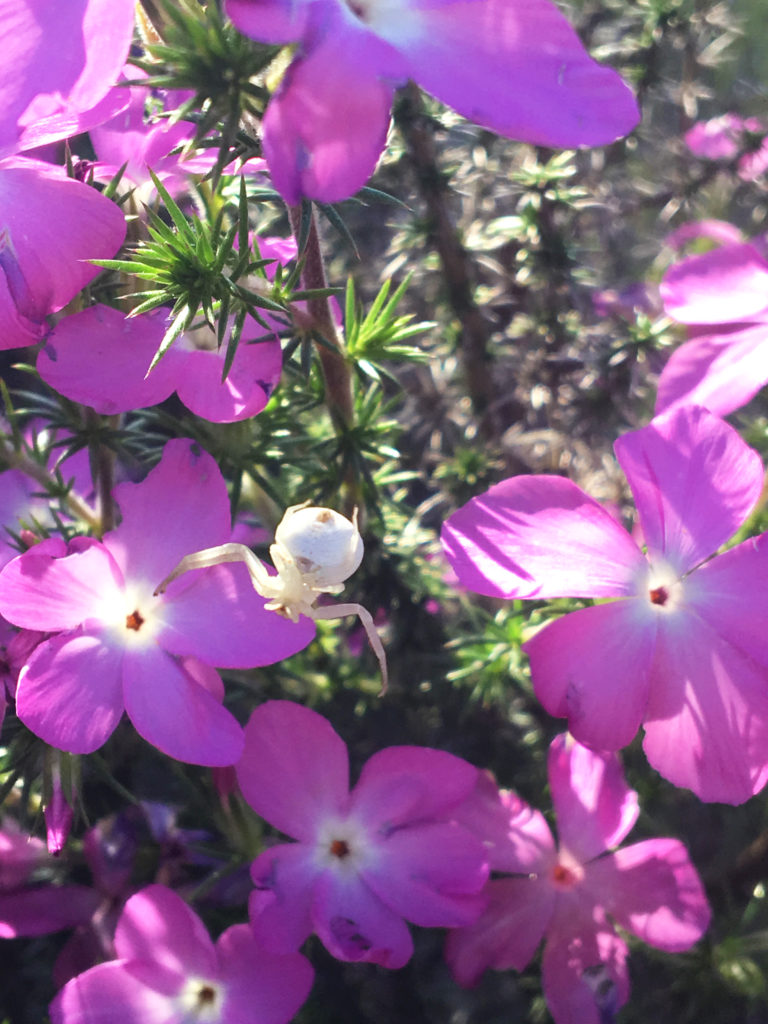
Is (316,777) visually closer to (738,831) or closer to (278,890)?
(278,890)

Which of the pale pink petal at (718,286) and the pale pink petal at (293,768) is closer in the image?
the pale pink petal at (293,768)

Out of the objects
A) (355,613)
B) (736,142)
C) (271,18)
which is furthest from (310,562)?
(736,142)

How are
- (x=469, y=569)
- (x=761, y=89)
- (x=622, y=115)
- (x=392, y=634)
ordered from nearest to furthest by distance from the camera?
(x=622, y=115)
(x=469, y=569)
(x=392, y=634)
(x=761, y=89)

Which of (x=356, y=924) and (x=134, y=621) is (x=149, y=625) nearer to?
(x=134, y=621)

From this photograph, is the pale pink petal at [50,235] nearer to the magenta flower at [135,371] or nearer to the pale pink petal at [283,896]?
the magenta flower at [135,371]

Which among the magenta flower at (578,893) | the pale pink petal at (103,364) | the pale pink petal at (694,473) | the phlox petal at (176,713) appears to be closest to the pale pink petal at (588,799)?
the magenta flower at (578,893)

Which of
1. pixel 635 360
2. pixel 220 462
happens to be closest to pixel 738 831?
pixel 635 360
